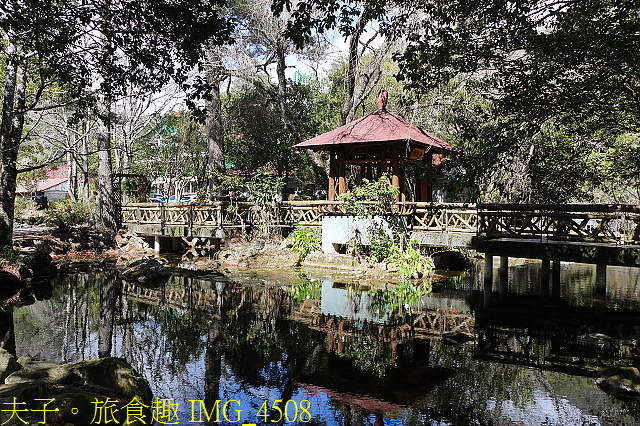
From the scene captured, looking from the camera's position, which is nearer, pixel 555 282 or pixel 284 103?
pixel 555 282

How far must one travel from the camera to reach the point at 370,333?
8.88 m

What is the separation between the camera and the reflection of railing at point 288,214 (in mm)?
13938

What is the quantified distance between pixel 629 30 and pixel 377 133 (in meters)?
9.86

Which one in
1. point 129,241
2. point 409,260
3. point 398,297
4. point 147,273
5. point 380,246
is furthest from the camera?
point 129,241

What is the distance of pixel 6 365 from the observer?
5918mm

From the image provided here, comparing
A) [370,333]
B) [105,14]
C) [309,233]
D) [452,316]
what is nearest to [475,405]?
[370,333]

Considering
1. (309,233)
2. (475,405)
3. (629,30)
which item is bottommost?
(475,405)

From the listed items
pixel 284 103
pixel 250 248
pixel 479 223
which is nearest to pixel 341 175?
pixel 250 248

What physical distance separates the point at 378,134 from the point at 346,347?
30.5ft

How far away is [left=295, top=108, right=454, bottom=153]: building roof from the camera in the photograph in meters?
15.3

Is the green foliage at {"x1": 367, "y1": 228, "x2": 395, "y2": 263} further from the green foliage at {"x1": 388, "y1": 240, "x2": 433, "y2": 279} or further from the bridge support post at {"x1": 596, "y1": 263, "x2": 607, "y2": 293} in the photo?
the bridge support post at {"x1": 596, "y1": 263, "x2": 607, "y2": 293}

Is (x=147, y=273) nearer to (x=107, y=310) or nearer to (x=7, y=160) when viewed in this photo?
(x=107, y=310)

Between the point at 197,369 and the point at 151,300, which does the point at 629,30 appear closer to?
the point at 197,369

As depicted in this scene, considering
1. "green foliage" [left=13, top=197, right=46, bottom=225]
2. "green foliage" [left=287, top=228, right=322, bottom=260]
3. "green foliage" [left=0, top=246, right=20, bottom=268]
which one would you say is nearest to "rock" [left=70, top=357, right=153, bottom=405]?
"green foliage" [left=0, top=246, right=20, bottom=268]
